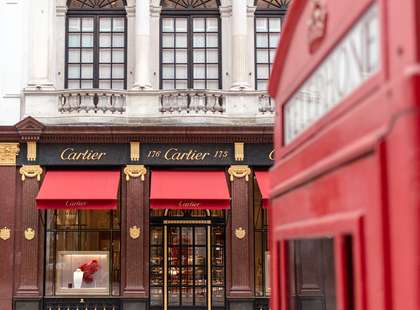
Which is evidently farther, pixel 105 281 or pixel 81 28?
pixel 81 28

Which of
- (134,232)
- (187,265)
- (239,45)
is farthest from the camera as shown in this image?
(239,45)

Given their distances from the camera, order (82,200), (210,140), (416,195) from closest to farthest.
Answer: (416,195) < (82,200) < (210,140)

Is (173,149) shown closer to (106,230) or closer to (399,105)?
(106,230)

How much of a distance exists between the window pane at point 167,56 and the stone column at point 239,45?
172 centimetres

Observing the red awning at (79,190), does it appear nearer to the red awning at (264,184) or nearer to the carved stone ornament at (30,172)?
the carved stone ornament at (30,172)

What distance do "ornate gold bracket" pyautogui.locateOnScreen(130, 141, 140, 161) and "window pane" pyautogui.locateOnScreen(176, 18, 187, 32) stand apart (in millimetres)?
3475

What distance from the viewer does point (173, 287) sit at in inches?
712

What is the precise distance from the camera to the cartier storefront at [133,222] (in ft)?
57.7

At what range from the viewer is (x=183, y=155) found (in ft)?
59.7

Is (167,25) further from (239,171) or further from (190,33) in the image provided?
(239,171)

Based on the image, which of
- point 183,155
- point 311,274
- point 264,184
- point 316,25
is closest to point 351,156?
point 316,25

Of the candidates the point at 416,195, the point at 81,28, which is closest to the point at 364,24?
the point at 416,195

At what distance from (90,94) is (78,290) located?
4.98 meters

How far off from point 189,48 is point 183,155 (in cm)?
306
